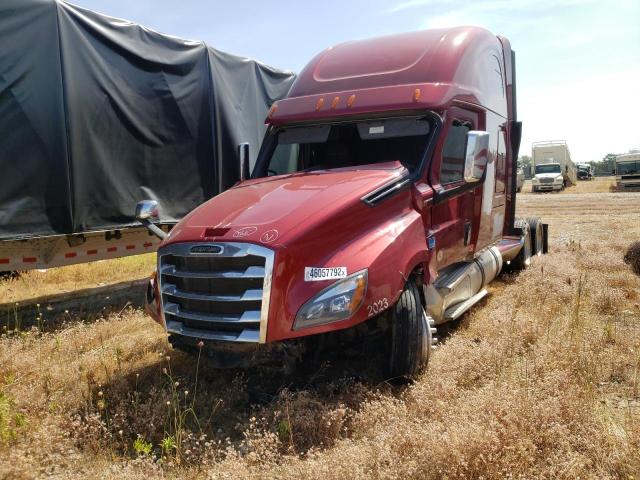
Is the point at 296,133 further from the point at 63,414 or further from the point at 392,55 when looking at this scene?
the point at 63,414

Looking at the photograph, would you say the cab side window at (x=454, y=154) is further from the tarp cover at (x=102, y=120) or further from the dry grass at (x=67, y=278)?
the dry grass at (x=67, y=278)

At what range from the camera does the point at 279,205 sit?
3973 mm

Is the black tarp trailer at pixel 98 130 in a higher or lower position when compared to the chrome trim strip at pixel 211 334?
higher

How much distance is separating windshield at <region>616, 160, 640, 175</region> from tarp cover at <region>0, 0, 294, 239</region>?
1195 inches

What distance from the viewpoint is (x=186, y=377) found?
450 cm

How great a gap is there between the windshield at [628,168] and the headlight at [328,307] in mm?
33394

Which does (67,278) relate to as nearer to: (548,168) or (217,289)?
(217,289)

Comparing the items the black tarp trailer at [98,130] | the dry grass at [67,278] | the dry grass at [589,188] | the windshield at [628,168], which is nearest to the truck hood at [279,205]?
the black tarp trailer at [98,130]

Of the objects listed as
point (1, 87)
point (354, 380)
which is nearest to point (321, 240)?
point (354, 380)

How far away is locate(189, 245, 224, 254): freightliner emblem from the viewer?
142 inches

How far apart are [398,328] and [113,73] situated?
4.74 m

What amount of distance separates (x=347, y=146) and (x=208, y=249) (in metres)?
2.09

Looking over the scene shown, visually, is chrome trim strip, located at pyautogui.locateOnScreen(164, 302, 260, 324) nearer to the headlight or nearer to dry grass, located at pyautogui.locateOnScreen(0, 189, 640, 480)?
the headlight

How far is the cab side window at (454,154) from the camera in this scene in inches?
192
